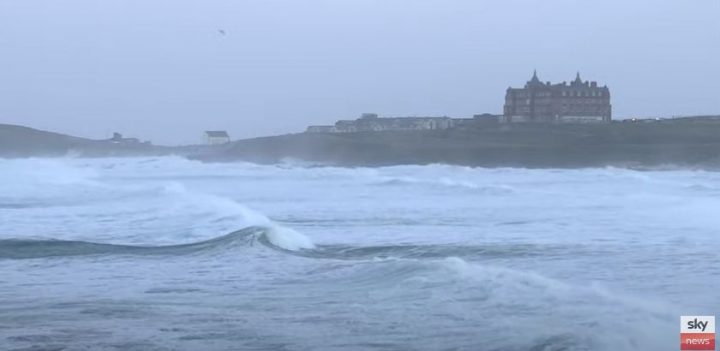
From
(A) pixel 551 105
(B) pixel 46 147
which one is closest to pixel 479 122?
(A) pixel 551 105

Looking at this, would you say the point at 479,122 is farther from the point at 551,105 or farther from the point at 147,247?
the point at 147,247

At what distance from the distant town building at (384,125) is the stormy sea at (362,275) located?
1999 inches

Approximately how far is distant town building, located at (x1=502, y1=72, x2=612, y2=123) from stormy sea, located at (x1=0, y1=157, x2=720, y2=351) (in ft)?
131

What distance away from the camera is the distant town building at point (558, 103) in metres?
65.2

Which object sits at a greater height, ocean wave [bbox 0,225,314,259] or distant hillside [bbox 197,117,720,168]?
distant hillside [bbox 197,117,720,168]

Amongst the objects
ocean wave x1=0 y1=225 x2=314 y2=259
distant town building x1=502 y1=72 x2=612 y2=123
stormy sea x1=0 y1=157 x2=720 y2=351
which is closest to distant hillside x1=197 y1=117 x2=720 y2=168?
distant town building x1=502 y1=72 x2=612 y2=123

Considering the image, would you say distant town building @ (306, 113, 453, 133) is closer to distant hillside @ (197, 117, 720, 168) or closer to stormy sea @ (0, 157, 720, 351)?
distant hillside @ (197, 117, 720, 168)

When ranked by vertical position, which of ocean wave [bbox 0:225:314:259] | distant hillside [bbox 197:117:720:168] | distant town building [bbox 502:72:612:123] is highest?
distant town building [bbox 502:72:612:123]

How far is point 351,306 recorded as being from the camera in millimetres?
9664

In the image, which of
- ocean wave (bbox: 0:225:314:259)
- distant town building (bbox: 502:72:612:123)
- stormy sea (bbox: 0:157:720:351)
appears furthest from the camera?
distant town building (bbox: 502:72:612:123)

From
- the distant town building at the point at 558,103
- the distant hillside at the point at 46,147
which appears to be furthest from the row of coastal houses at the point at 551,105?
the distant hillside at the point at 46,147

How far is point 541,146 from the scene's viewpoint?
5872 centimetres

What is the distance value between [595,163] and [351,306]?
4421 cm

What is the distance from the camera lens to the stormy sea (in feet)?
27.1
